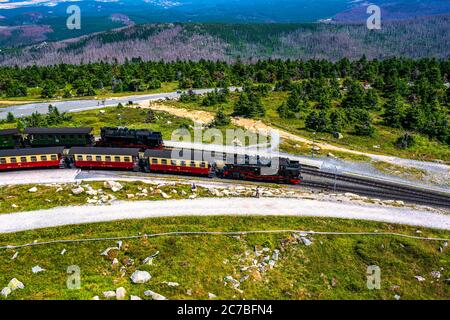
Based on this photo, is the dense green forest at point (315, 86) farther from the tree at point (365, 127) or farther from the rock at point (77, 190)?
the rock at point (77, 190)

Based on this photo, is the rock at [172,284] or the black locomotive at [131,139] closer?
the rock at [172,284]

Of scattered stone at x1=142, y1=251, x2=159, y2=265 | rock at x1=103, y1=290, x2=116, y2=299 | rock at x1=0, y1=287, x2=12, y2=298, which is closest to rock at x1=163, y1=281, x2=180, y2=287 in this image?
scattered stone at x1=142, y1=251, x2=159, y2=265

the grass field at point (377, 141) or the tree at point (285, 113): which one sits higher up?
the tree at point (285, 113)

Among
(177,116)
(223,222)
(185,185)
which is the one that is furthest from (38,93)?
(223,222)

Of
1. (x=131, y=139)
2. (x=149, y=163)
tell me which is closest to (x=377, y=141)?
(x=149, y=163)

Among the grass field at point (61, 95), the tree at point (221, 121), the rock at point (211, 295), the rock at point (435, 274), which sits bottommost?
the rock at point (435, 274)

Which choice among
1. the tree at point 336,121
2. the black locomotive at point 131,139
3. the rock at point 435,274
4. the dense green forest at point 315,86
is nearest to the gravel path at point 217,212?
the rock at point 435,274
